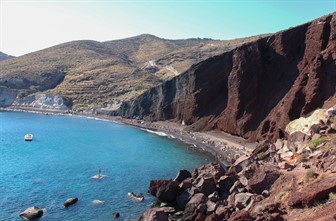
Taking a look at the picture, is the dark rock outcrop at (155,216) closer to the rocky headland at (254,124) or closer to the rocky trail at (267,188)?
the rocky trail at (267,188)

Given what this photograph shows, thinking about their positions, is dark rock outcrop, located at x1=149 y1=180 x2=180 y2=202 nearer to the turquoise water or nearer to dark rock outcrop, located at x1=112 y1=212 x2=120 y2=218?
the turquoise water

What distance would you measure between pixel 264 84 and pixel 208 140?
1836 centimetres

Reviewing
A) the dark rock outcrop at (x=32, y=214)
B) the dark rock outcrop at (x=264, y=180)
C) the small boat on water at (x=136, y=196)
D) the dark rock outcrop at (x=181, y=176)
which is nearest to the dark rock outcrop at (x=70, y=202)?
the dark rock outcrop at (x=32, y=214)

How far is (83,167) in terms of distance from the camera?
67.3m

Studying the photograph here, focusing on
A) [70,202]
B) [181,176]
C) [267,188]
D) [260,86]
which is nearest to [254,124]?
[260,86]

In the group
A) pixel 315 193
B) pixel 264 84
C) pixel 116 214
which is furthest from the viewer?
pixel 264 84

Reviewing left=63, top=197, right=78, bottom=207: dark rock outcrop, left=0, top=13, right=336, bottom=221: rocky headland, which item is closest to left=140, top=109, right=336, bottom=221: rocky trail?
left=0, top=13, right=336, bottom=221: rocky headland

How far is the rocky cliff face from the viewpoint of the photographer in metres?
73.9

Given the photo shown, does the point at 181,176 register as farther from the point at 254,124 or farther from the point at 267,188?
the point at 254,124

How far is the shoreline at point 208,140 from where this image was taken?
74588mm

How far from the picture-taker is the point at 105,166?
6819 centimetres

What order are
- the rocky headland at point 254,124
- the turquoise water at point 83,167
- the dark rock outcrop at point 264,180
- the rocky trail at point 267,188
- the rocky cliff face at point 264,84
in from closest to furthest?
the rocky trail at point 267,188, the rocky headland at point 254,124, the dark rock outcrop at point 264,180, the turquoise water at point 83,167, the rocky cliff face at point 264,84

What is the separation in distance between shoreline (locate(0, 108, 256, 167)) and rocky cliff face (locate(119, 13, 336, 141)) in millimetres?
2731

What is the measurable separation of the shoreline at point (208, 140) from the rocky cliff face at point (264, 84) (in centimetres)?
273
